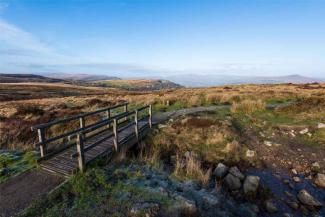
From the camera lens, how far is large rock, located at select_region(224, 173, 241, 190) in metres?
8.57

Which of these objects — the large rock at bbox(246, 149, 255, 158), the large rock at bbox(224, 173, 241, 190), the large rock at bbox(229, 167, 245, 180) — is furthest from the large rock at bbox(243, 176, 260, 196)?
the large rock at bbox(246, 149, 255, 158)

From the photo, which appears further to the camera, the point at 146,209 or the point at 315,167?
the point at 315,167

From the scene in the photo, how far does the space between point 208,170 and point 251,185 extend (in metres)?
1.60

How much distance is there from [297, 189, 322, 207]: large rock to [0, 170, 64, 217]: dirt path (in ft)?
26.2

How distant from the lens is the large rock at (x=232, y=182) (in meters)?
8.57

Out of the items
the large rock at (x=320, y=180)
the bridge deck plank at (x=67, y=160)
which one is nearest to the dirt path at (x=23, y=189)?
the bridge deck plank at (x=67, y=160)

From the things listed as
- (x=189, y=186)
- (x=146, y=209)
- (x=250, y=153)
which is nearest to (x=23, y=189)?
(x=146, y=209)

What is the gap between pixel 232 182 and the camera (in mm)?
8742

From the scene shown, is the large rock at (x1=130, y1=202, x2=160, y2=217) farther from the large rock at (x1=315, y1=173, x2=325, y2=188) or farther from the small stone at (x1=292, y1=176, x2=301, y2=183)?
the large rock at (x1=315, y1=173, x2=325, y2=188)

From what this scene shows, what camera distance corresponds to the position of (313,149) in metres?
11.4

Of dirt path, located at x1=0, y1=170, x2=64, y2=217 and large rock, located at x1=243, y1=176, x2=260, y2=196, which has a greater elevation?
dirt path, located at x1=0, y1=170, x2=64, y2=217

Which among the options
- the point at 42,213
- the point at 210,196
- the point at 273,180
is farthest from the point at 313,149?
the point at 42,213

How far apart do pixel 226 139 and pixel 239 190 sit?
4095 millimetres

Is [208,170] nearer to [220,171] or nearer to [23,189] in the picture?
[220,171]
